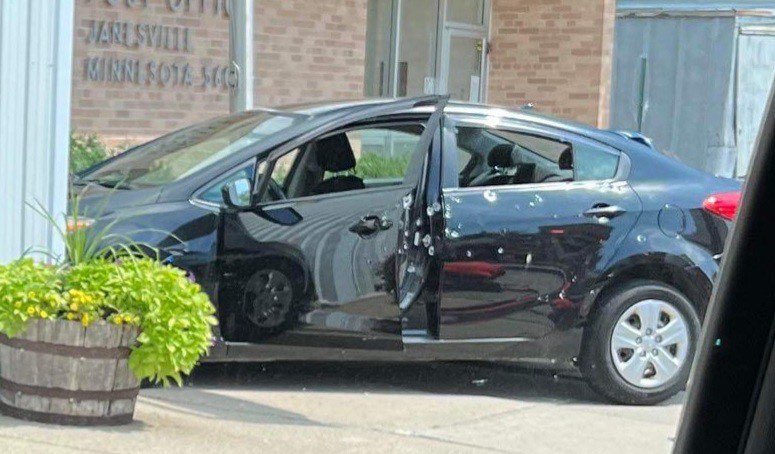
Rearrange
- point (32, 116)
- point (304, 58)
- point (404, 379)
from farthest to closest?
point (304, 58)
point (404, 379)
point (32, 116)

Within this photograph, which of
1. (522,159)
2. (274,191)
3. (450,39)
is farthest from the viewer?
(450,39)

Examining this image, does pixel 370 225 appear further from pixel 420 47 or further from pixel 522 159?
pixel 420 47

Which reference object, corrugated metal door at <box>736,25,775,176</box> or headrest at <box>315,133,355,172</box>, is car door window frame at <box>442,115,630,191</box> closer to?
headrest at <box>315,133,355,172</box>

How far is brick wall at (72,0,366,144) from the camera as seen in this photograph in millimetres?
12430

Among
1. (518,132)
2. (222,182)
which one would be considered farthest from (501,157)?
(222,182)

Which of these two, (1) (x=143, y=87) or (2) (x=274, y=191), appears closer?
(2) (x=274, y=191)

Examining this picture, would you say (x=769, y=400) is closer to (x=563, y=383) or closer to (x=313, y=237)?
(x=313, y=237)

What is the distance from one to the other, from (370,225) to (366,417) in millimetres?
973

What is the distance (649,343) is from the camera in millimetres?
7469

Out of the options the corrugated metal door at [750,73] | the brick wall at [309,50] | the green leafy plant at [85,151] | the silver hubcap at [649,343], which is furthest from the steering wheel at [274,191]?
the corrugated metal door at [750,73]

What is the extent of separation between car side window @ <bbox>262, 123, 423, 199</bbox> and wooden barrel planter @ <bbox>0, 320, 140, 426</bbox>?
1.62m

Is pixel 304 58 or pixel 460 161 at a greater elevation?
pixel 304 58

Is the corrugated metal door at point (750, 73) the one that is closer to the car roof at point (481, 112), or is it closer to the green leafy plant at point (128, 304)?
the car roof at point (481, 112)

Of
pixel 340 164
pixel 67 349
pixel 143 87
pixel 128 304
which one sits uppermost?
pixel 143 87
